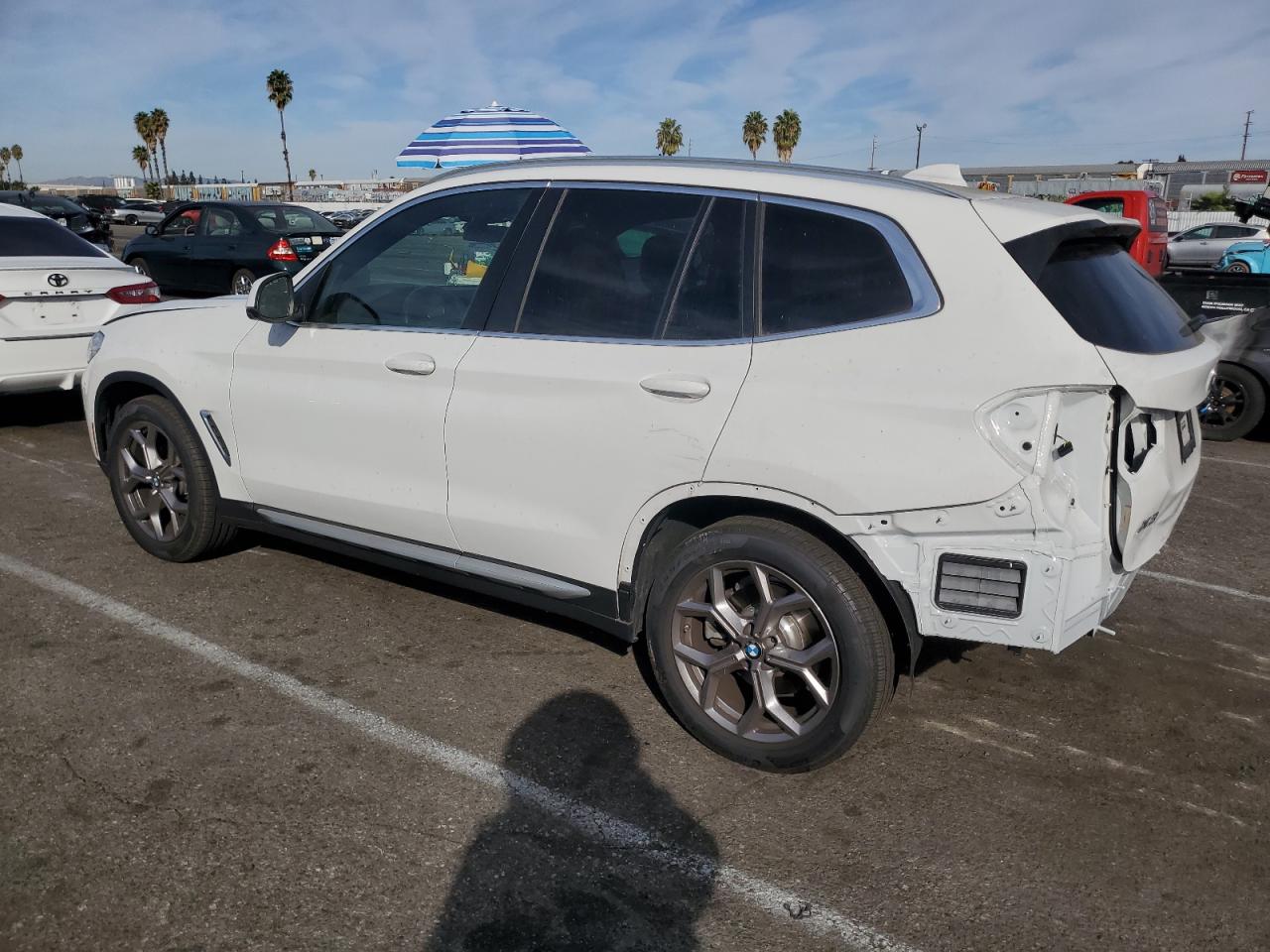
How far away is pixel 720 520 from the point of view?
3.38 meters

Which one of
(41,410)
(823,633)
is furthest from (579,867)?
(41,410)

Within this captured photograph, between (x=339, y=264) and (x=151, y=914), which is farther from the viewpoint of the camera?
(x=339, y=264)

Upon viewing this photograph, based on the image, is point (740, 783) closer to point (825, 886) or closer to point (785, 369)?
point (825, 886)

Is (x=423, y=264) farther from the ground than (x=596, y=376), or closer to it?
farther from the ground

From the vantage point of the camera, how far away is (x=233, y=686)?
3783mm

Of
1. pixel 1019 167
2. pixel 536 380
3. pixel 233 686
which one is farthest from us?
pixel 1019 167

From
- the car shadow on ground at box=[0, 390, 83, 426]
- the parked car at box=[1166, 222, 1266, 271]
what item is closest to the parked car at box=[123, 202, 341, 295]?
the car shadow on ground at box=[0, 390, 83, 426]

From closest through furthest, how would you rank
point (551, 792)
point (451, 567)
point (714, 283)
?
point (551, 792) < point (714, 283) < point (451, 567)

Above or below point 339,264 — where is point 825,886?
below

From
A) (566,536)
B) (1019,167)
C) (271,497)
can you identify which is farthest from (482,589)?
(1019,167)

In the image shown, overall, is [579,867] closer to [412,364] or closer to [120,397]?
[412,364]

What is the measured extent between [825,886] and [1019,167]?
60.9m

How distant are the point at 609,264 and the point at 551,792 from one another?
1741 mm

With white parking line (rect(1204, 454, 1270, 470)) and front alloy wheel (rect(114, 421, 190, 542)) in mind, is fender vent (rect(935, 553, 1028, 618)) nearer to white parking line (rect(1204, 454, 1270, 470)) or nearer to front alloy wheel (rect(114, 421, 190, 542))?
front alloy wheel (rect(114, 421, 190, 542))
